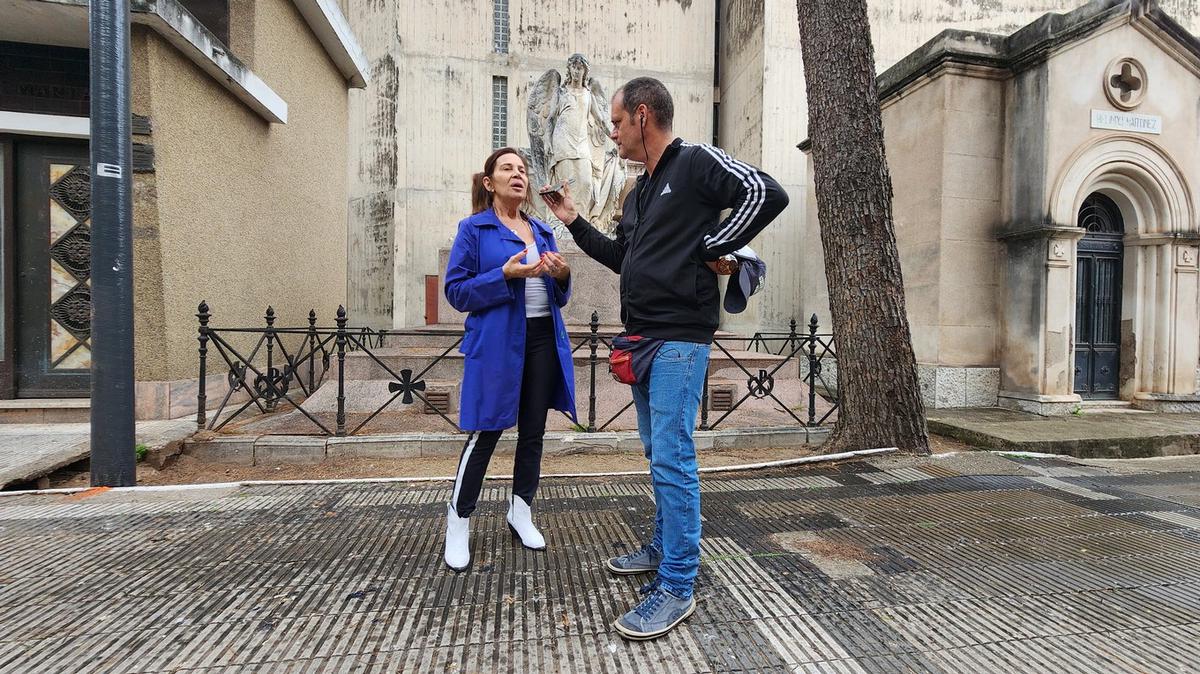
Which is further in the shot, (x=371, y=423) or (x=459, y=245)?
(x=371, y=423)

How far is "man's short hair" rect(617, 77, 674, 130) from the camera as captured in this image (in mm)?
2287

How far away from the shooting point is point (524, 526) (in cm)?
290

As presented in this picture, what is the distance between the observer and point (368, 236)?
1653 cm

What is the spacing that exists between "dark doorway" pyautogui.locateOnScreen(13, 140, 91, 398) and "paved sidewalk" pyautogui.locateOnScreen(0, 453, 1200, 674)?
381 cm

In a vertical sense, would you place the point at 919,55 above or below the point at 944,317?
above

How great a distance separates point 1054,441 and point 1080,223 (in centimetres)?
442

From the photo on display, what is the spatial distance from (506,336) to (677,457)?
3.28 ft

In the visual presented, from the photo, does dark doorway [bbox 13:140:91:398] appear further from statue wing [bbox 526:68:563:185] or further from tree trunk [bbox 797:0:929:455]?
tree trunk [bbox 797:0:929:455]

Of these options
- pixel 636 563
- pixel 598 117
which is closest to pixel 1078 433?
Answer: pixel 636 563

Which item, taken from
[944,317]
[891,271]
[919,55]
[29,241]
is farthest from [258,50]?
[944,317]

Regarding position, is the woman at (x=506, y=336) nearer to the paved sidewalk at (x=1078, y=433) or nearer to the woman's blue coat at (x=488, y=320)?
the woman's blue coat at (x=488, y=320)

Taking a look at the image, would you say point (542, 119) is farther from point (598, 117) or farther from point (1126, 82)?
point (1126, 82)

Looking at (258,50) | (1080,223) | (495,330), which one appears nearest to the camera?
(495,330)

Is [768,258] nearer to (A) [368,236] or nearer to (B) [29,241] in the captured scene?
(A) [368,236]
